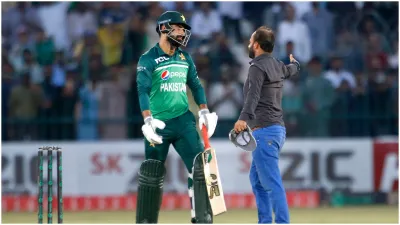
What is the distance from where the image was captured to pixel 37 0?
57.0ft

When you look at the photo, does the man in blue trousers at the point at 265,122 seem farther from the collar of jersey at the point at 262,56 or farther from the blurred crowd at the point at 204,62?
the blurred crowd at the point at 204,62

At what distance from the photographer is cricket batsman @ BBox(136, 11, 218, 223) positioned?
374 inches

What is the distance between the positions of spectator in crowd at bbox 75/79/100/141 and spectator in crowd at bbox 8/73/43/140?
0.65 meters

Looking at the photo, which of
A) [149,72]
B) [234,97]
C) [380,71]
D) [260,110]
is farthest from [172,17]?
[380,71]

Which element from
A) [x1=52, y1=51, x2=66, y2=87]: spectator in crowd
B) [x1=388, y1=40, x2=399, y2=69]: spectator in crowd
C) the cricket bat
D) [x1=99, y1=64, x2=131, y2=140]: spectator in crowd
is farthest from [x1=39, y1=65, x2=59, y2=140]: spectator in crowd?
the cricket bat

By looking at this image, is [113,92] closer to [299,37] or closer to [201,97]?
[299,37]

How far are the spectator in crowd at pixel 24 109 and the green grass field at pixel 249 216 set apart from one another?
1679 mm

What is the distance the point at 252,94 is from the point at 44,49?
819 cm

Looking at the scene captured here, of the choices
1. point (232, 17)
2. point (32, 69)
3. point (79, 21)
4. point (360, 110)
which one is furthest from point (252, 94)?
point (79, 21)

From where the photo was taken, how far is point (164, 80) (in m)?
9.60

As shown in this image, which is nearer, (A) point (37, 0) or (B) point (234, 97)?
(B) point (234, 97)

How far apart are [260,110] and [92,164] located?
6.90m

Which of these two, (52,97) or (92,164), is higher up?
(52,97)

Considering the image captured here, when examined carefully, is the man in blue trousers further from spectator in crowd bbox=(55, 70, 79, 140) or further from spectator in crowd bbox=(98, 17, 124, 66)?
spectator in crowd bbox=(98, 17, 124, 66)
